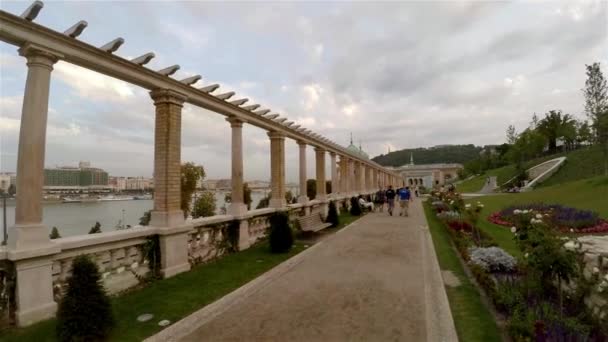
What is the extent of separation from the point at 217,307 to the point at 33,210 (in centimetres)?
304

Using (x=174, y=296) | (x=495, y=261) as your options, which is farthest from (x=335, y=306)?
(x=495, y=261)

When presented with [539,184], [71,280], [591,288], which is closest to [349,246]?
[591,288]

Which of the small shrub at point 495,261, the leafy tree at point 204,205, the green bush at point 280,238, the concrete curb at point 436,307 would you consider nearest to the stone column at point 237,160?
the green bush at point 280,238

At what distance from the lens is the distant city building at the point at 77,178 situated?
1949 cm

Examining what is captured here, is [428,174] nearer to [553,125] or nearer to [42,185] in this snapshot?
[553,125]

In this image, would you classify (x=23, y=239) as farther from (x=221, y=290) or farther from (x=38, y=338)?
(x=221, y=290)

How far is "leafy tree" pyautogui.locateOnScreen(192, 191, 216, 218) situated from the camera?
31.5 meters

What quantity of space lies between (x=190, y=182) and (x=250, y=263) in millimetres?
21077

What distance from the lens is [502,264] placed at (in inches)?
233

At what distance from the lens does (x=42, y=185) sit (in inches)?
185

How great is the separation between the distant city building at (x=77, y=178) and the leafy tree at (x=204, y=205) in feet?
29.5

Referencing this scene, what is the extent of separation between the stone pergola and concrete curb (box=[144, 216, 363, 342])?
188 cm

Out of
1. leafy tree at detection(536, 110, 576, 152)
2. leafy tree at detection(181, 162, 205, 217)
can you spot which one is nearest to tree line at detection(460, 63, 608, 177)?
leafy tree at detection(536, 110, 576, 152)

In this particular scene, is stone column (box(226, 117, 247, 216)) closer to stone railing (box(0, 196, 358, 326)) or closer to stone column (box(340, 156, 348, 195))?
stone railing (box(0, 196, 358, 326))
